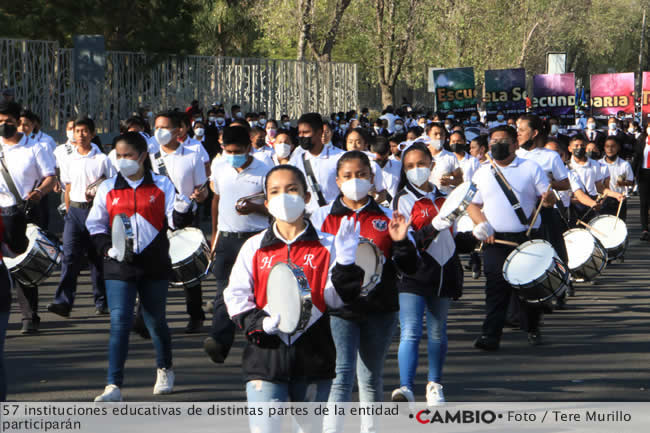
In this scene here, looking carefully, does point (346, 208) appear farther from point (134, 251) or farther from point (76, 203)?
point (76, 203)

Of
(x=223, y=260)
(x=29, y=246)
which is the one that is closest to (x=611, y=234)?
(x=223, y=260)

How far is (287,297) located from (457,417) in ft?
8.42

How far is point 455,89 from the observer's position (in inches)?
1146

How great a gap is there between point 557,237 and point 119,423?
216 inches

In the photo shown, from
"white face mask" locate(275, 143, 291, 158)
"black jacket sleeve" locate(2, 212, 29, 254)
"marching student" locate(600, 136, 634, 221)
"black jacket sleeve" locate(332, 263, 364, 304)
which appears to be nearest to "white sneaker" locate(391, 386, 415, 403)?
"black jacket sleeve" locate(332, 263, 364, 304)

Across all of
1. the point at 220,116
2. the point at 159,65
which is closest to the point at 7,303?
the point at 220,116

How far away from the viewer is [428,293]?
22.5 feet

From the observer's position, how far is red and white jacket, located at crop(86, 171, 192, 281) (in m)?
7.11

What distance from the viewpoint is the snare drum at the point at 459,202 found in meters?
5.98

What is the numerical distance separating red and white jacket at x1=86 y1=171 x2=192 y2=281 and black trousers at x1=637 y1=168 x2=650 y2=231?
12699mm

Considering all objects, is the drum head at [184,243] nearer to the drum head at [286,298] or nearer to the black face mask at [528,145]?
the black face mask at [528,145]

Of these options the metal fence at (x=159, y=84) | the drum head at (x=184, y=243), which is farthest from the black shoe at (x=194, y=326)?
the metal fence at (x=159, y=84)

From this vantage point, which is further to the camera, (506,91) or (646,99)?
(506,91)

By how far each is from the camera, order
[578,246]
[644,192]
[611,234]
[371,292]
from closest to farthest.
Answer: [371,292] < [578,246] < [611,234] < [644,192]
